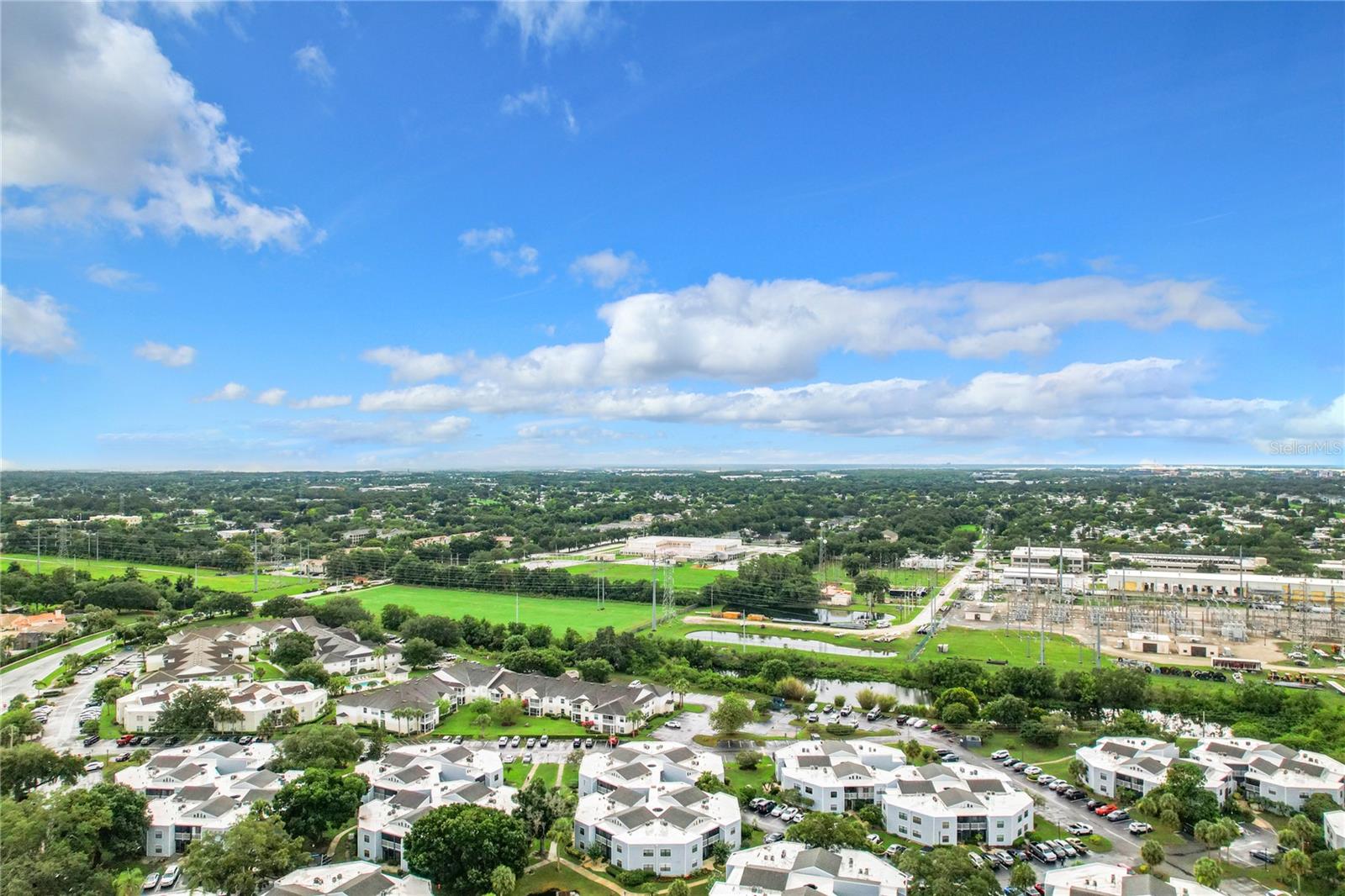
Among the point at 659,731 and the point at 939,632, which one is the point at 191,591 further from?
the point at 939,632

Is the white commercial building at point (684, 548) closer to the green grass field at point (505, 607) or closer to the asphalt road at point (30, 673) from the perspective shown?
the green grass field at point (505, 607)

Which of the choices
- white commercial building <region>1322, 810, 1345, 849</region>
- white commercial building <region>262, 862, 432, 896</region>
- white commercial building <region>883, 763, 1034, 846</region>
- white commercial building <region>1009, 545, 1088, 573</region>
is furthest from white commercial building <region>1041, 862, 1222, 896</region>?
white commercial building <region>1009, 545, 1088, 573</region>

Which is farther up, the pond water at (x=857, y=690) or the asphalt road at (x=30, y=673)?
the asphalt road at (x=30, y=673)

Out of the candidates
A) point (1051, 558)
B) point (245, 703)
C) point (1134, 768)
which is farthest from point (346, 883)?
point (1051, 558)

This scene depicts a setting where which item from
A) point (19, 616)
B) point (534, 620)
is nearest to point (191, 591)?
point (19, 616)

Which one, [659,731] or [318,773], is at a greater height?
A: [318,773]

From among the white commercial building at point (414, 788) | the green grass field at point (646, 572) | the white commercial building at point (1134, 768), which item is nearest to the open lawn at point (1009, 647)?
the white commercial building at point (1134, 768)
